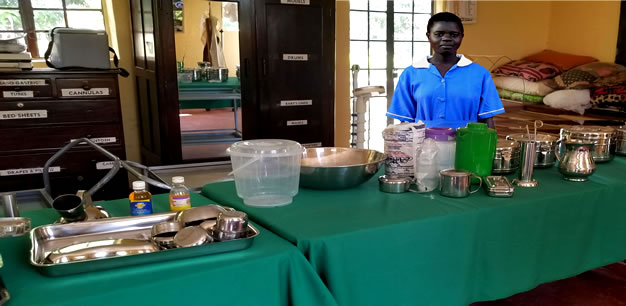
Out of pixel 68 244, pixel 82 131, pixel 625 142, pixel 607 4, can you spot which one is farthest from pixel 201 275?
pixel 607 4

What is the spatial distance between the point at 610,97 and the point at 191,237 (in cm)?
394

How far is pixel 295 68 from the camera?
3.75m

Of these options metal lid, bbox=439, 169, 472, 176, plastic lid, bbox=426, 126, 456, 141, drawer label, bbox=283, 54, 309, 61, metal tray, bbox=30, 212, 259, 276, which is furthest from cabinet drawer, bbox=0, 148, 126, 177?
metal lid, bbox=439, 169, 472, 176

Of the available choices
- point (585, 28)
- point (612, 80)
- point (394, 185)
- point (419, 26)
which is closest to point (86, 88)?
point (394, 185)

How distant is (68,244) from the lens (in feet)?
3.59

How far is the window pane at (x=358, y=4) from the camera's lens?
472 cm

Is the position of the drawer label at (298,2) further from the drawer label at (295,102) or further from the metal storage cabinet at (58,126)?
the metal storage cabinet at (58,126)

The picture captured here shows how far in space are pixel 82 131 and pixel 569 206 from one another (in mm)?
2888

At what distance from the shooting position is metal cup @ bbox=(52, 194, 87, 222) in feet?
3.88

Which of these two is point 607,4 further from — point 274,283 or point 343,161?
point 274,283

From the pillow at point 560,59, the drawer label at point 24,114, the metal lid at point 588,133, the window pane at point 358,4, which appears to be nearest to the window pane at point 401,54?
the window pane at point 358,4

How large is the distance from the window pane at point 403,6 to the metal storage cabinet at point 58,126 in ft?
9.61

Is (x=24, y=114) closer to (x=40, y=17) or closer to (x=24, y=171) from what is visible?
(x=24, y=171)

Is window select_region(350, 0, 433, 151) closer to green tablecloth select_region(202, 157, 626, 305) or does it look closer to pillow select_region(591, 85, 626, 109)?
pillow select_region(591, 85, 626, 109)
